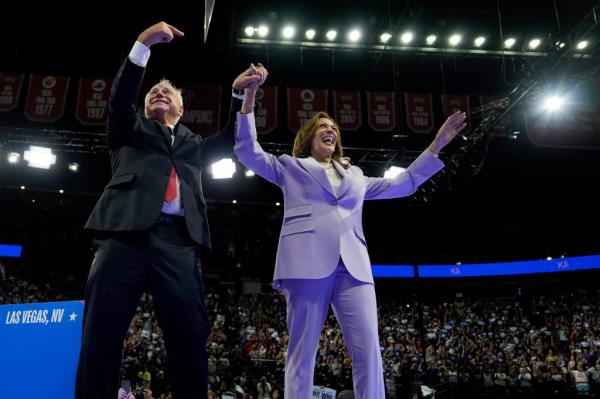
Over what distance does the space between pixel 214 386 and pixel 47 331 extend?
29.3 ft

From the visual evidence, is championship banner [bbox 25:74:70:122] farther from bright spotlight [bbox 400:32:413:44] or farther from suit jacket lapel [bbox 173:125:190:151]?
suit jacket lapel [bbox 173:125:190:151]

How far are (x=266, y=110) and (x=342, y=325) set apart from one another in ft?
25.7

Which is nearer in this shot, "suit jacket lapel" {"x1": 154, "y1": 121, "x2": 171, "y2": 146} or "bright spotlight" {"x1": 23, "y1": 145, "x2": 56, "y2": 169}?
"suit jacket lapel" {"x1": 154, "y1": 121, "x2": 171, "y2": 146}

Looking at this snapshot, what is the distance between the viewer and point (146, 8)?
8898mm

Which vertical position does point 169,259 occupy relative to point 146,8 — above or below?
below

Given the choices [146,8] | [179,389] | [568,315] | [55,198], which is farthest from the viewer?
[55,198]

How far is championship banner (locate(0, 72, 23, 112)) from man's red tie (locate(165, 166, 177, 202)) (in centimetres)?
896

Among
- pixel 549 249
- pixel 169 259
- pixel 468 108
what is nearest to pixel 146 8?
pixel 468 108

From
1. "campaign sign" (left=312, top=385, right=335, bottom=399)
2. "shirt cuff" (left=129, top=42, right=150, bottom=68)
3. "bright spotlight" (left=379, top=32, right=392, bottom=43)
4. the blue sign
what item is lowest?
"campaign sign" (left=312, top=385, right=335, bottom=399)

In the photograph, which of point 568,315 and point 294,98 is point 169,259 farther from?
point 568,315

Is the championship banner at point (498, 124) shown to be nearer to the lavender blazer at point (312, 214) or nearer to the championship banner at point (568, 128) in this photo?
the championship banner at point (568, 128)

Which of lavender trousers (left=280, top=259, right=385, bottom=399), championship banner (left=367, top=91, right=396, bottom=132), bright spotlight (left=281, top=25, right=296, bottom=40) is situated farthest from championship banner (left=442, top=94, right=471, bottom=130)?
lavender trousers (left=280, top=259, right=385, bottom=399)

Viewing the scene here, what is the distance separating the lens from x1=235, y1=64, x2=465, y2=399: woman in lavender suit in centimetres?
213

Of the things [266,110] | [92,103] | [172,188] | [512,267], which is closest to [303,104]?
[266,110]
